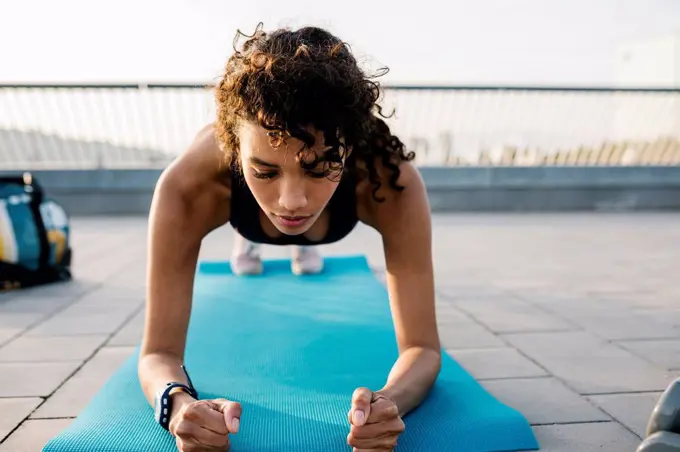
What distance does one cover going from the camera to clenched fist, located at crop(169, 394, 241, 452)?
1.18 metres

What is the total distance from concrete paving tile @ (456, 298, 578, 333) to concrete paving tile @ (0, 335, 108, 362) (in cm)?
161

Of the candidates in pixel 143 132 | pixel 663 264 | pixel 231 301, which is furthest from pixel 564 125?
pixel 231 301

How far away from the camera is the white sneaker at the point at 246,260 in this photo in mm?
3408

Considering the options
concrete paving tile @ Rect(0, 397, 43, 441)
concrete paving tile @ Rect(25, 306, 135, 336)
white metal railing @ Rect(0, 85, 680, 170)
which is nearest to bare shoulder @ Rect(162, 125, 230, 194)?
concrete paving tile @ Rect(0, 397, 43, 441)

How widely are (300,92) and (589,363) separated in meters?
1.45

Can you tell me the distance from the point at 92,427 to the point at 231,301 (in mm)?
1403

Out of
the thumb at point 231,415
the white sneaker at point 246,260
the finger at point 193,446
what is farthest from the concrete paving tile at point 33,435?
the white sneaker at point 246,260

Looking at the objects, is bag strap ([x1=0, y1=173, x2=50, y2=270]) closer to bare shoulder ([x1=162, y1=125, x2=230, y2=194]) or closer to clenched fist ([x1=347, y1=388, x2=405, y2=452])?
bare shoulder ([x1=162, y1=125, x2=230, y2=194])

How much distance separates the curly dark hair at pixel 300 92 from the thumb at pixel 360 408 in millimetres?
476

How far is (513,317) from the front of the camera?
2.76 metres

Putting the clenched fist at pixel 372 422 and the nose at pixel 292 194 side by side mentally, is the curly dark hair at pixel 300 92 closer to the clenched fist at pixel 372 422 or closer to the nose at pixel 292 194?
the nose at pixel 292 194

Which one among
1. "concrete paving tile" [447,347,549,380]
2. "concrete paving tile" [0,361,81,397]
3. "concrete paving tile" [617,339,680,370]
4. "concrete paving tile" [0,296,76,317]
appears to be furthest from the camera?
"concrete paving tile" [0,296,76,317]

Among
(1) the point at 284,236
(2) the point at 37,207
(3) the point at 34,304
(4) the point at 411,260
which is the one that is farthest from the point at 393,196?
(2) the point at 37,207

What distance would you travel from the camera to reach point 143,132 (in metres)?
8.20
